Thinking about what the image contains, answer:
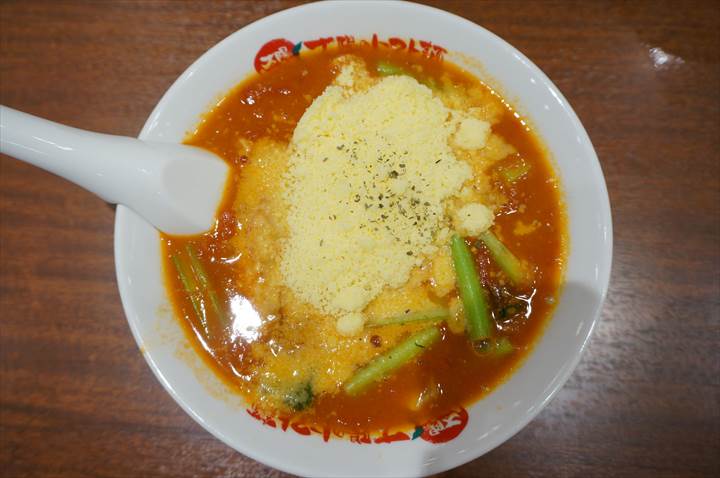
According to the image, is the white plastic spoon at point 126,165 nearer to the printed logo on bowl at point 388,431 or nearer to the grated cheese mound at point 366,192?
the grated cheese mound at point 366,192

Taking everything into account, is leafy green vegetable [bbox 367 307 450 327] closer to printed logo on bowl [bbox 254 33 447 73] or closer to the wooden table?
the wooden table

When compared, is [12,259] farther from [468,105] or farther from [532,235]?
[532,235]

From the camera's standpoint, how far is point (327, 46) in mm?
1320

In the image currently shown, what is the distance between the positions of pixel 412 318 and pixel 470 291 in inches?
6.9

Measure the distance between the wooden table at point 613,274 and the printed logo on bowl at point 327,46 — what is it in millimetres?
316

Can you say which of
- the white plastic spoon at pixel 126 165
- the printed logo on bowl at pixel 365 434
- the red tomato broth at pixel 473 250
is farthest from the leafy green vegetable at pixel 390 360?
the white plastic spoon at pixel 126 165

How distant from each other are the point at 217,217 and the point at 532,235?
91cm

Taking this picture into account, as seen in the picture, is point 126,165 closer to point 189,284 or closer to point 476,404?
point 189,284

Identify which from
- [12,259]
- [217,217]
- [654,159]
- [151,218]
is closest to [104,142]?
[151,218]

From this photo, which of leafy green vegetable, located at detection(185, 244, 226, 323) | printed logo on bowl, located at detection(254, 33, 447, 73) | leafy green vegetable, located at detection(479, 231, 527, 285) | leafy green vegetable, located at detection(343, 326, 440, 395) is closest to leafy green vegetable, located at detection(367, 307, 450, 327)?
leafy green vegetable, located at detection(343, 326, 440, 395)

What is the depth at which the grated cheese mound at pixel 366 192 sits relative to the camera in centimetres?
121

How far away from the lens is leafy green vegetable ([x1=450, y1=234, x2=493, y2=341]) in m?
1.24

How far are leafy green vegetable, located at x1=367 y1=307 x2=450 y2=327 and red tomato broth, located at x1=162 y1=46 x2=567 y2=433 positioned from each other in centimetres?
5

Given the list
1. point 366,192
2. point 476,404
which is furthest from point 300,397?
point 366,192
